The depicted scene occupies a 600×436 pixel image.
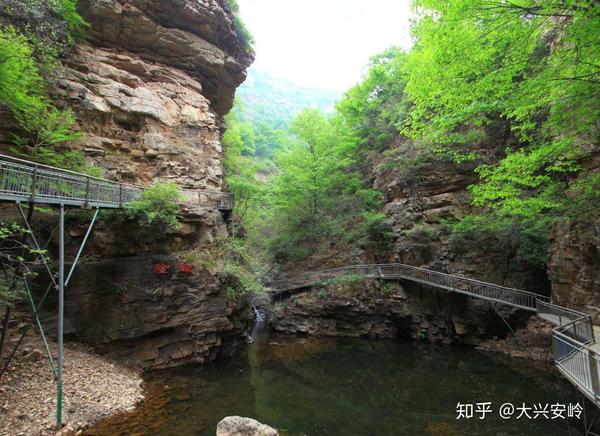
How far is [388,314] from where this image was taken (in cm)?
1689

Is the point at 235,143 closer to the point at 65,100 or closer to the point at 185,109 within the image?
the point at 185,109

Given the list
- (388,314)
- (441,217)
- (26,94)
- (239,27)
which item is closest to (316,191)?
(441,217)

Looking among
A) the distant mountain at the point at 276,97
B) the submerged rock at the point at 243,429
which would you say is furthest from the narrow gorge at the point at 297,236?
the distant mountain at the point at 276,97

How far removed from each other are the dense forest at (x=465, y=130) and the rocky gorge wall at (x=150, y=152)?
5355 millimetres

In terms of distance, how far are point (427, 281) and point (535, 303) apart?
172 inches

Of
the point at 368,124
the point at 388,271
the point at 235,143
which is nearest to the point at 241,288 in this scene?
the point at 388,271

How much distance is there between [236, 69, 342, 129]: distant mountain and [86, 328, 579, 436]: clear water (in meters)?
60.9

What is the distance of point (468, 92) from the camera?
6562mm

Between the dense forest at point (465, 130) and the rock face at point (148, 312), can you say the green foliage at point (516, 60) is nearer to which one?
the dense forest at point (465, 130)

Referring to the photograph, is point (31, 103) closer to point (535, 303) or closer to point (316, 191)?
point (316, 191)

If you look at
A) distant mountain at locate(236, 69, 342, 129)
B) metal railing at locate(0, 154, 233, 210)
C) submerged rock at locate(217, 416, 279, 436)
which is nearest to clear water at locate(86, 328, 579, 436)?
submerged rock at locate(217, 416, 279, 436)

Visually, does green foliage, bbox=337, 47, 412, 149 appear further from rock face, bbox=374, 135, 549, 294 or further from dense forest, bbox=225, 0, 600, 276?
rock face, bbox=374, 135, 549, 294

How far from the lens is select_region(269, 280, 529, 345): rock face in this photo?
1527cm

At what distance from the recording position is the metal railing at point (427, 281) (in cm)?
1295
